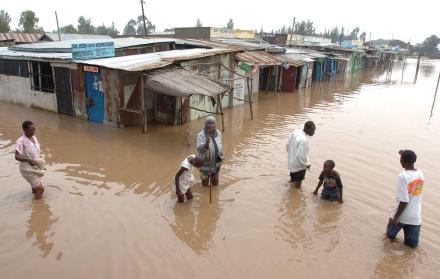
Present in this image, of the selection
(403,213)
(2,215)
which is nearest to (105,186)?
(2,215)

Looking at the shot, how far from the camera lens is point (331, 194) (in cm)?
659

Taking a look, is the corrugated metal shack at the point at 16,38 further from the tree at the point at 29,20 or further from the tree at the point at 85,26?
the tree at the point at 85,26

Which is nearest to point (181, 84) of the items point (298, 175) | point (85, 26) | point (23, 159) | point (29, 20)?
point (298, 175)

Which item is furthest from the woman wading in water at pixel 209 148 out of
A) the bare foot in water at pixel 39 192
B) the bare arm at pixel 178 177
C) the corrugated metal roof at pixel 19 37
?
the corrugated metal roof at pixel 19 37

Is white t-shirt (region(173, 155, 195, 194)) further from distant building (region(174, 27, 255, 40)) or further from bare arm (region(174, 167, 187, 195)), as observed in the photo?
distant building (region(174, 27, 255, 40))

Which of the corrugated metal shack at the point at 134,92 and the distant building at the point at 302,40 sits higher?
the distant building at the point at 302,40

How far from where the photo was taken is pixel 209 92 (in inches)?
386

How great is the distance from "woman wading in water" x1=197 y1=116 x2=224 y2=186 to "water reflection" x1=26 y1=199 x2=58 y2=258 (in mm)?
2611

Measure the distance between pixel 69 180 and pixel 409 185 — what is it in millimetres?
6076

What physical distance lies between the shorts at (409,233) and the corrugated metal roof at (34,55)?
34.8 ft

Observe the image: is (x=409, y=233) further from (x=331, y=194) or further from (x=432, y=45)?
(x=432, y=45)

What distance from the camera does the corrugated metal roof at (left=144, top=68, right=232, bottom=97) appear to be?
948 cm

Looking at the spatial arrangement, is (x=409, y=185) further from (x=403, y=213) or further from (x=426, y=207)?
(x=426, y=207)

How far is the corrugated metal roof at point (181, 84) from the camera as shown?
948 centimetres
